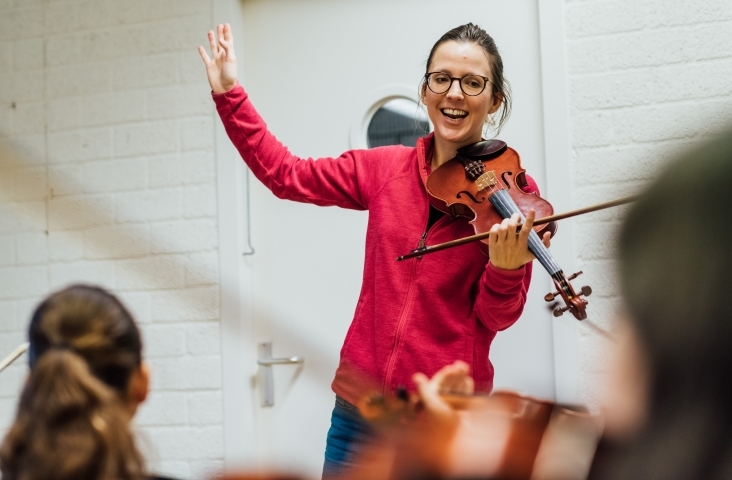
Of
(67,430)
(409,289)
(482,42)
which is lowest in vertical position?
(67,430)

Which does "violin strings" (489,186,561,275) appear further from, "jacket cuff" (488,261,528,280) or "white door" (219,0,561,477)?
"white door" (219,0,561,477)

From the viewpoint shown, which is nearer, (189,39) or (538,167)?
(538,167)

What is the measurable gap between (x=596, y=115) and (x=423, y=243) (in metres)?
0.70

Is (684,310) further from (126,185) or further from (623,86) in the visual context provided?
(126,185)

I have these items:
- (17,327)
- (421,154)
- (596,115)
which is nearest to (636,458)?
(421,154)

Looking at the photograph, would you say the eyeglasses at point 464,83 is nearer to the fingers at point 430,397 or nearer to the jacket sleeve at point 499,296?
the jacket sleeve at point 499,296

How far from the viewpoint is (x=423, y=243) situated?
1608 mm

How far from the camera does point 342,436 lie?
1619 millimetres

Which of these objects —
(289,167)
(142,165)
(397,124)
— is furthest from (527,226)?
(142,165)

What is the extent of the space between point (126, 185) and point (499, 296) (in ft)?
4.21

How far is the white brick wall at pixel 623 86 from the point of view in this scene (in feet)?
6.64

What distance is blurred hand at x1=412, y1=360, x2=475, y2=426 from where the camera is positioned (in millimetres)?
554

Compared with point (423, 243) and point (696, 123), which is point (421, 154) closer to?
point (423, 243)

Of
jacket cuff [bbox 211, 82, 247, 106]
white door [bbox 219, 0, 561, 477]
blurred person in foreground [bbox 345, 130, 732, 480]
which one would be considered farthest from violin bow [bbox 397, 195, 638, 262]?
blurred person in foreground [bbox 345, 130, 732, 480]
